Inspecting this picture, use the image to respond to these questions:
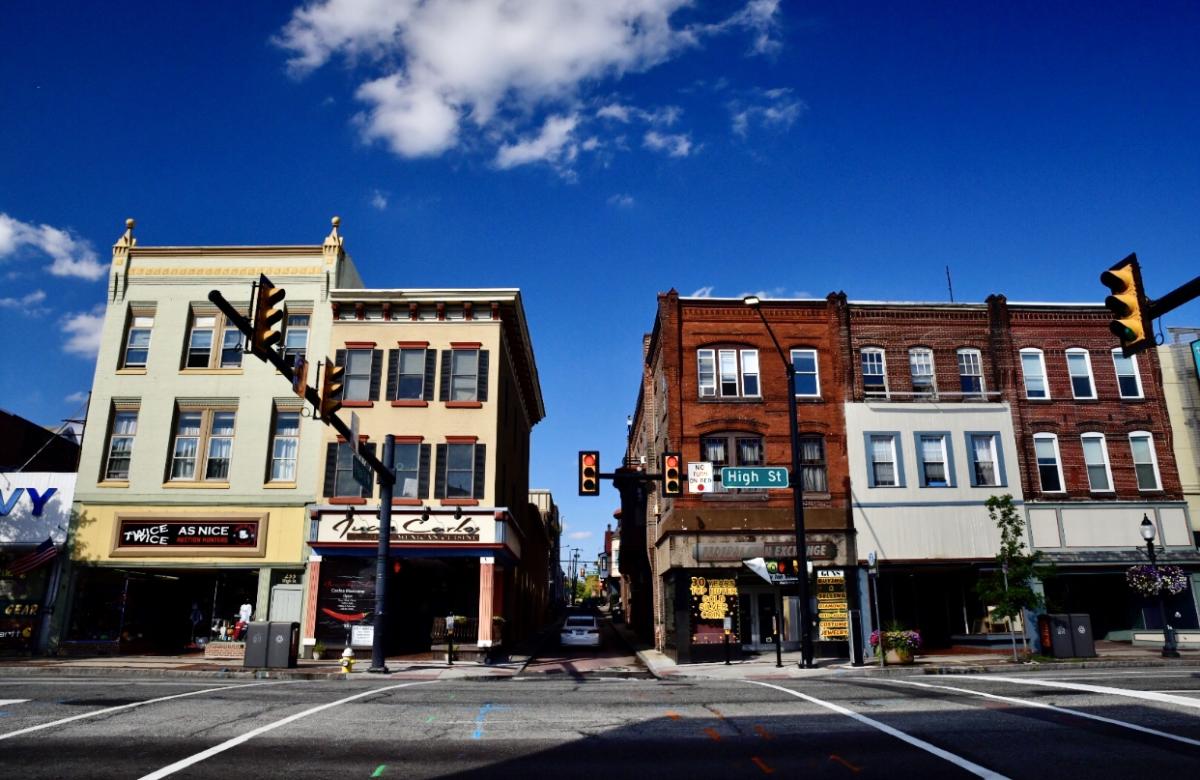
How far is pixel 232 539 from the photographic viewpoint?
1096 inches

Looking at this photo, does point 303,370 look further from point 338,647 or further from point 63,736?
point 338,647

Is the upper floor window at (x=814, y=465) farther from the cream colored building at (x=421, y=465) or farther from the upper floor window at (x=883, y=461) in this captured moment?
the cream colored building at (x=421, y=465)

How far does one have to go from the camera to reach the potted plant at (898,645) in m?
22.0

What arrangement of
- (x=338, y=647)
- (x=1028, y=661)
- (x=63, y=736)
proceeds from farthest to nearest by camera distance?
(x=338, y=647) < (x=1028, y=661) < (x=63, y=736)

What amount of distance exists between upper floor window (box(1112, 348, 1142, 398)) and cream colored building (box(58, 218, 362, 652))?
29.7 metres

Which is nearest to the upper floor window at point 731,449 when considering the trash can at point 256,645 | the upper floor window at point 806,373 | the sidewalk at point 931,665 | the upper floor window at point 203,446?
the upper floor window at point 806,373

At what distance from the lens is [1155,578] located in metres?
24.4

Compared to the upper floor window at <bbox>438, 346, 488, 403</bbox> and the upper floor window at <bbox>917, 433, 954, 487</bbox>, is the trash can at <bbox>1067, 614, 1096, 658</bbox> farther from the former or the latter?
the upper floor window at <bbox>438, 346, 488, 403</bbox>

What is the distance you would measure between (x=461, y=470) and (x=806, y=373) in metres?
13.2

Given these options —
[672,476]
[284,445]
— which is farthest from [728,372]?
[284,445]

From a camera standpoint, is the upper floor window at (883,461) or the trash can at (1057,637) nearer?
the trash can at (1057,637)

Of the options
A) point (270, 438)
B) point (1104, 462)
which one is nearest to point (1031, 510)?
point (1104, 462)

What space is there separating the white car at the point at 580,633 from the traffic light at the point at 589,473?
1542 centimetres

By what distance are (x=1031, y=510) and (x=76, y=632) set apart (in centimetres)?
3388
